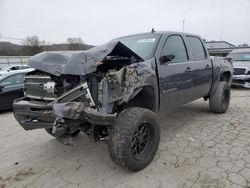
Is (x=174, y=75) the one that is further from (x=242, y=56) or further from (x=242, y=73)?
(x=242, y=56)

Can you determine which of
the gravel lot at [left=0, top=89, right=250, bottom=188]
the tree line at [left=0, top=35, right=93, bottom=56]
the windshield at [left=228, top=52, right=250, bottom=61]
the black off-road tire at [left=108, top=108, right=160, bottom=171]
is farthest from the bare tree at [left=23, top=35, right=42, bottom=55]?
the black off-road tire at [left=108, top=108, right=160, bottom=171]

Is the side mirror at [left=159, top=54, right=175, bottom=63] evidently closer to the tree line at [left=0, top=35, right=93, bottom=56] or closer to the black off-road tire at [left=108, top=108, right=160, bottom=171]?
the black off-road tire at [left=108, top=108, right=160, bottom=171]

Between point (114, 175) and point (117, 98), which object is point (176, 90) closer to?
point (117, 98)

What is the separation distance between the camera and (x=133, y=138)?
3219mm

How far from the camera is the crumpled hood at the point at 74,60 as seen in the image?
3.03m

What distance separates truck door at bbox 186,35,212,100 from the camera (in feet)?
16.4

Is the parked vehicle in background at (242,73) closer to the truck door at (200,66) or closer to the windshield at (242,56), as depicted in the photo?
the windshield at (242,56)

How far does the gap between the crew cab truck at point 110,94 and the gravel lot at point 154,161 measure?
13.1 inches

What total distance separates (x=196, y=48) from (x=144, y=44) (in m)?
1.69

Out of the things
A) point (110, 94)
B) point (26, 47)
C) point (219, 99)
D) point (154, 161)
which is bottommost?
point (154, 161)

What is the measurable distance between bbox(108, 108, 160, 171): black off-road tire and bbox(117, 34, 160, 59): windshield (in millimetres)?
1075

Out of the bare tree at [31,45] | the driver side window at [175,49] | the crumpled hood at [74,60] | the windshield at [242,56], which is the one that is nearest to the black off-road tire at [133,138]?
the crumpled hood at [74,60]

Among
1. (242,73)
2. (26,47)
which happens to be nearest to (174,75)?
(242,73)

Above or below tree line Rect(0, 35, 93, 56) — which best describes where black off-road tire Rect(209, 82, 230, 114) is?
below
